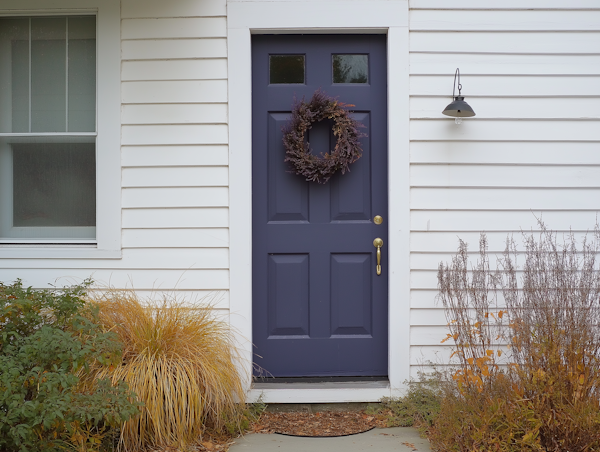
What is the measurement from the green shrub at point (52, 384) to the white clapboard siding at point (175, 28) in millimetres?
1893

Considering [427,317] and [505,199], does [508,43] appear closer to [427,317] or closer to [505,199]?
[505,199]

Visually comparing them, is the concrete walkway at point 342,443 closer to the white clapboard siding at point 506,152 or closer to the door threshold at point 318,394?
the door threshold at point 318,394

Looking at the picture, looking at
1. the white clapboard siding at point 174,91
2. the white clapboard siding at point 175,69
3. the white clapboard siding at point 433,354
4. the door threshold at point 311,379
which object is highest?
the white clapboard siding at point 175,69

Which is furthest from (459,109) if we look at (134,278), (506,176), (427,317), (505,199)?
(134,278)

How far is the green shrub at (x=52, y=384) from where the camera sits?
7.97 ft

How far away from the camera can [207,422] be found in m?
3.32

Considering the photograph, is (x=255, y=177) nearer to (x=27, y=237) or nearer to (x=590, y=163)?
(x=27, y=237)

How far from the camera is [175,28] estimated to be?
368 cm

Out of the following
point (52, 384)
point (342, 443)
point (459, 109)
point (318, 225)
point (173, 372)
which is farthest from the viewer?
point (318, 225)

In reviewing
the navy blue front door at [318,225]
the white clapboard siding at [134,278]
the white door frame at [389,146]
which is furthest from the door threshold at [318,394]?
the white clapboard siding at [134,278]

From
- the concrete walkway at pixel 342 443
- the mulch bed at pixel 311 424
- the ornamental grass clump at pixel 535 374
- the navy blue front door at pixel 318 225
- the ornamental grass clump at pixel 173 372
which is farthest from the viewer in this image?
the navy blue front door at pixel 318 225

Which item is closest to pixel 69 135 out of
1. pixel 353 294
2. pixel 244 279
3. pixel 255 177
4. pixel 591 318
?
pixel 255 177

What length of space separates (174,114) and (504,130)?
231cm

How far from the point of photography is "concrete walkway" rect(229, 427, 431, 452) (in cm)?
311
